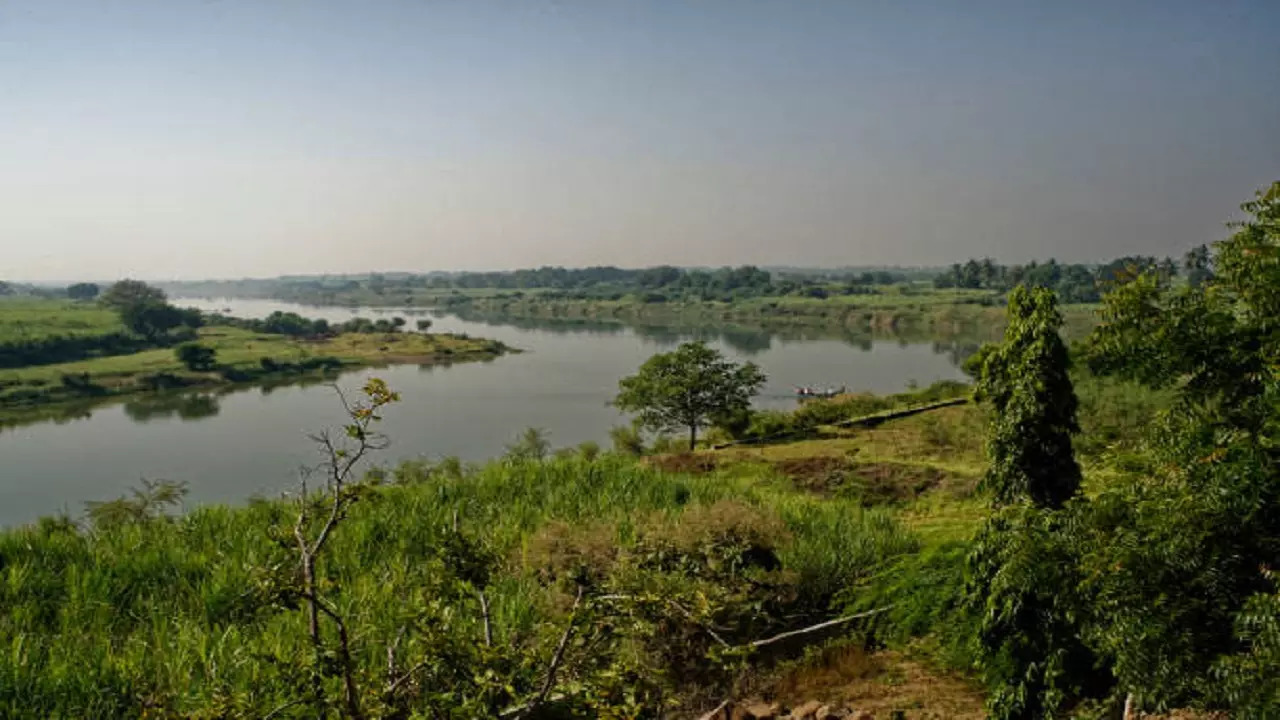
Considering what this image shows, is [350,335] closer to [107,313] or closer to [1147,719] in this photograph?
[107,313]

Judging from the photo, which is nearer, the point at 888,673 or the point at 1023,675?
the point at 1023,675

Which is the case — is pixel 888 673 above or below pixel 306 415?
above

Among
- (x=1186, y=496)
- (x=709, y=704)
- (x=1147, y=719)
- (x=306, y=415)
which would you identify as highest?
(x=1186, y=496)

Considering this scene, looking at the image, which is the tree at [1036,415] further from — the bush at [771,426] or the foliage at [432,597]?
the bush at [771,426]

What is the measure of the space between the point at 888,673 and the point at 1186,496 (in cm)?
381

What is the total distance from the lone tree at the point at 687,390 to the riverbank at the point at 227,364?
4277 centimetres

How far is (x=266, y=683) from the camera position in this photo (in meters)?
4.03

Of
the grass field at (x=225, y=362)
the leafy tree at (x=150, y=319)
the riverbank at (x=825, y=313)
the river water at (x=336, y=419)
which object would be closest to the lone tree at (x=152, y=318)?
the leafy tree at (x=150, y=319)

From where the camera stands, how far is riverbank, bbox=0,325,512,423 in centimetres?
5338

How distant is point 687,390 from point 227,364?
49565mm

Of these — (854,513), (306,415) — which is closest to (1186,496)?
(854,513)

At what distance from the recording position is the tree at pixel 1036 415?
239 inches

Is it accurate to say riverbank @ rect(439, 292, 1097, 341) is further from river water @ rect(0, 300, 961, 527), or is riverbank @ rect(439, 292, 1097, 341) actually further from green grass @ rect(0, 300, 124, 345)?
green grass @ rect(0, 300, 124, 345)

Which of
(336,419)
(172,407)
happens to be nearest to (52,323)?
(172,407)
